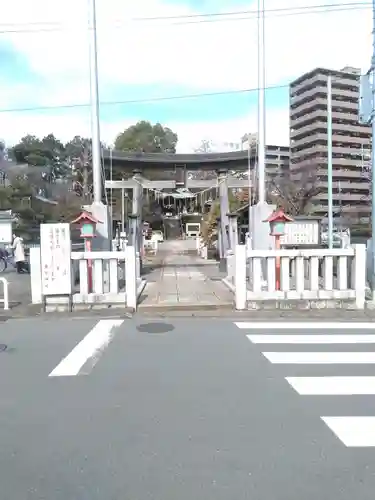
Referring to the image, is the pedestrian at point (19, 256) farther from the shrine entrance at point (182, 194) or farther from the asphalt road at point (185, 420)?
the asphalt road at point (185, 420)

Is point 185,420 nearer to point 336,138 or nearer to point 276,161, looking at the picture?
point 276,161

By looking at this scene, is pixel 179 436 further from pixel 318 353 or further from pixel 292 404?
pixel 318 353

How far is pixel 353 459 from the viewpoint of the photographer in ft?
10.9

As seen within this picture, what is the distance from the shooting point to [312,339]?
277 inches

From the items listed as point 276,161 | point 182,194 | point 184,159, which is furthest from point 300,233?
point 276,161

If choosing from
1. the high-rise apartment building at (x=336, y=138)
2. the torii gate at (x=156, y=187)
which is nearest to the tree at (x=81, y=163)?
the high-rise apartment building at (x=336, y=138)

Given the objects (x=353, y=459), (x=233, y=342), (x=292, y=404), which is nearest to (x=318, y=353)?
(x=233, y=342)

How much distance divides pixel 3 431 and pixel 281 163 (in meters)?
52.1

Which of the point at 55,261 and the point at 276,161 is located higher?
the point at 276,161

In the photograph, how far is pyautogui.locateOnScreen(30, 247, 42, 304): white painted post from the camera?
380 inches

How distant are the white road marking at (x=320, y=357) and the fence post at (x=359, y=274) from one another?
3390mm

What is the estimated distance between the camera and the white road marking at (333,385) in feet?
15.4

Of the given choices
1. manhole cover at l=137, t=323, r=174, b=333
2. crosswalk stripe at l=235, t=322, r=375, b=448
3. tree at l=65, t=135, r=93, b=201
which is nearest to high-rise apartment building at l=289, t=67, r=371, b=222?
tree at l=65, t=135, r=93, b=201

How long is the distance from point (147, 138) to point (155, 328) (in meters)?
47.5
